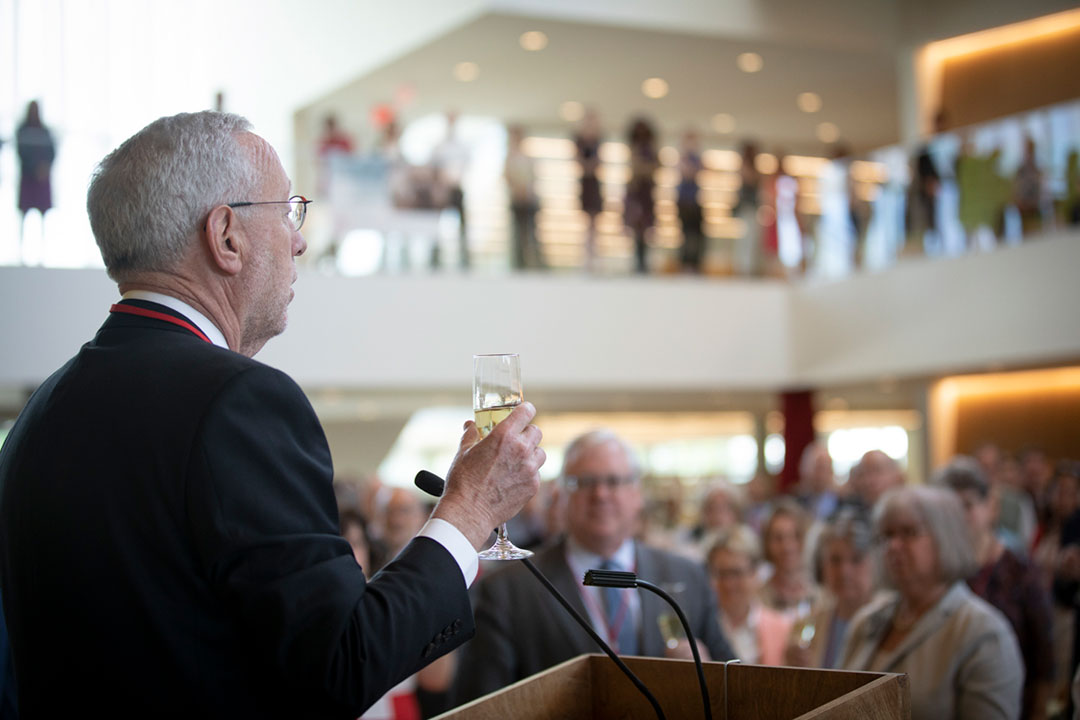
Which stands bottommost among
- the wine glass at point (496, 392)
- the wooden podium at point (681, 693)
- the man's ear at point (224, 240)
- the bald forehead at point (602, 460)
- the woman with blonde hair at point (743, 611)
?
the woman with blonde hair at point (743, 611)

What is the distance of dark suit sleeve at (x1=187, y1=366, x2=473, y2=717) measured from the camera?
1.27 meters

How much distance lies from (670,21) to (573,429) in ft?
22.9

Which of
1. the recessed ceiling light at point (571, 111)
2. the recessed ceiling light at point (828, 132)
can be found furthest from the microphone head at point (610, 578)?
the recessed ceiling light at point (828, 132)

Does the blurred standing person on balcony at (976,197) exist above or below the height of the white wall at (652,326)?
above

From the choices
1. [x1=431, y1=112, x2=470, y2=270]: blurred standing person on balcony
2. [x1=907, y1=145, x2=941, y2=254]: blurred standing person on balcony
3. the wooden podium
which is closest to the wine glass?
the wooden podium

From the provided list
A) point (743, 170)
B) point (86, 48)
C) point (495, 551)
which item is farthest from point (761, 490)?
point (495, 551)

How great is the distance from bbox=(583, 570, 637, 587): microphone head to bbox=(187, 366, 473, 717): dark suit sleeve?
21 cm

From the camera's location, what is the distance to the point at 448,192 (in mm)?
10242

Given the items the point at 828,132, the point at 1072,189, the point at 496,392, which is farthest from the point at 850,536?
the point at 828,132

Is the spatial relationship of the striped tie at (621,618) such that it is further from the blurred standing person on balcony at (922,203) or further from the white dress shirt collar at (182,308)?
the blurred standing person on balcony at (922,203)

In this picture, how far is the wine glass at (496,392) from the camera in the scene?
165cm

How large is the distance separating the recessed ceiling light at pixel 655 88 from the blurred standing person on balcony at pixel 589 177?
12.3ft

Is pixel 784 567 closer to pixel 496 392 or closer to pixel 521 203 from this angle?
pixel 496 392

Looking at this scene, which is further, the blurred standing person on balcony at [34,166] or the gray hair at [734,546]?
the blurred standing person on balcony at [34,166]
